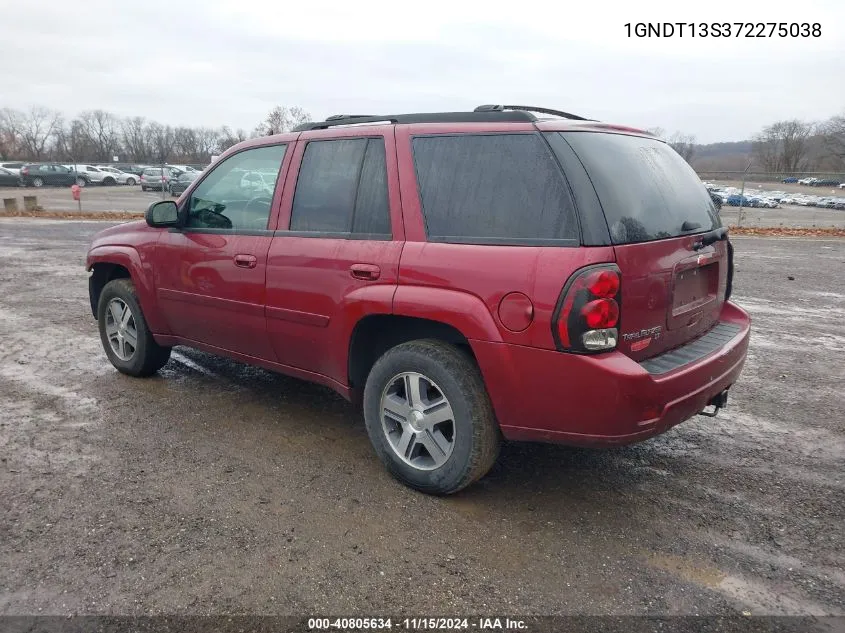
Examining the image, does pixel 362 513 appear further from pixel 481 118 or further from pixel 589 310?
pixel 481 118

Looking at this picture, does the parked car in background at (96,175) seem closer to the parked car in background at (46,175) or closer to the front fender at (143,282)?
the parked car in background at (46,175)

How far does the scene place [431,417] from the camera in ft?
10.7

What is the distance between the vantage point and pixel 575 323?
2713 mm

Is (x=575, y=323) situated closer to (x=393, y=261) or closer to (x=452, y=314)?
(x=452, y=314)

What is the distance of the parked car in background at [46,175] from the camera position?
4050 cm

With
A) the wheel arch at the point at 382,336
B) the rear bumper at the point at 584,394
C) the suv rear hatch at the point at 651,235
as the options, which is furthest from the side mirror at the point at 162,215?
the suv rear hatch at the point at 651,235

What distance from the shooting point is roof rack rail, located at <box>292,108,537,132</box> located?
124 inches

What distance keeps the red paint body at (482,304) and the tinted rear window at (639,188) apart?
92mm

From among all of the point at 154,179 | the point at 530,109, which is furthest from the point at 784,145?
the point at 530,109

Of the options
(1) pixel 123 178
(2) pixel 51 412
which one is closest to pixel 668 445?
(2) pixel 51 412

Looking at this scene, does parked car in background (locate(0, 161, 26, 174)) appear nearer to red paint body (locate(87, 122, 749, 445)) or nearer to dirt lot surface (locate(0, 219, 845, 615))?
dirt lot surface (locate(0, 219, 845, 615))

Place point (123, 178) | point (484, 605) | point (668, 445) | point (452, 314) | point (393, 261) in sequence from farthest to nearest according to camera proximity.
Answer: point (123, 178), point (668, 445), point (393, 261), point (452, 314), point (484, 605)

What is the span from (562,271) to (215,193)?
2.69 m

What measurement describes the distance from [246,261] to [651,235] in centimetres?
240
